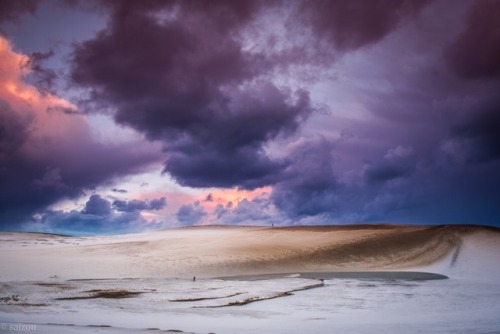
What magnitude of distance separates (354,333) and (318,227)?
3802 centimetres

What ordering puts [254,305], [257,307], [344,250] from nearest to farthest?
[257,307] < [254,305] < [344,250]

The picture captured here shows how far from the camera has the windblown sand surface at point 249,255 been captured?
79.9ft

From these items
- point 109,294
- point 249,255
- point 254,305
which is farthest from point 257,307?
point 249,255

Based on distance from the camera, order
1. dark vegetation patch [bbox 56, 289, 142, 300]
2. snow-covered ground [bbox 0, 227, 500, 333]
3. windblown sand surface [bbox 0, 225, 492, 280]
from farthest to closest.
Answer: windblown sand surface [bbox 0, 225, 492, 280]
dark vegetation patch [bbox 56, 289, 142, 300]
snow-covered ground [bbox 0, 227, 500, 333]

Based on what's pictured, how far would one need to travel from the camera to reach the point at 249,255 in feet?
95.6

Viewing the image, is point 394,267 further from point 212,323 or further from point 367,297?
point 212,323

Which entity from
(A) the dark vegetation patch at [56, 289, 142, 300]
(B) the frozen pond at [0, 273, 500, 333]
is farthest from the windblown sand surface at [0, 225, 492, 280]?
(A) the dark vegetation patch at [56, 289, 142, 300]

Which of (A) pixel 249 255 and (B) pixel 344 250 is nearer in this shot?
(A) pixel 249 255

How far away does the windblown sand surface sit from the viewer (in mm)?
24344

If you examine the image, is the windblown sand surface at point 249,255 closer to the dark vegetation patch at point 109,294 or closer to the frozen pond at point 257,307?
the frozen pond at point 257,307

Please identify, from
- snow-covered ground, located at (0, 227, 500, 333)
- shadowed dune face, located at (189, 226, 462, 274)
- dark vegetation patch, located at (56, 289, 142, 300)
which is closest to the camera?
snow-covered ground, located at (0, 227, 500, 333)

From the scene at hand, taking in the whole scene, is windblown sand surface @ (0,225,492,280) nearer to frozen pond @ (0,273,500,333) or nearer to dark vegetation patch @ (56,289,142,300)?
frozen pond @ (0,273,500,333)

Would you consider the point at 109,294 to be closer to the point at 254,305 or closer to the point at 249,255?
the point at 254,305

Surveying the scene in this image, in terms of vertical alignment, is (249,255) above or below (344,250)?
above
